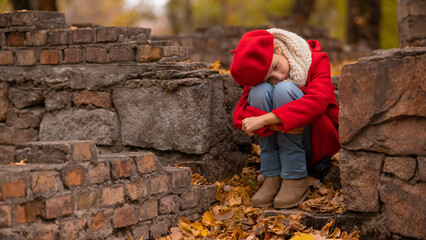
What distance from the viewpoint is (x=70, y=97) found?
3.65m

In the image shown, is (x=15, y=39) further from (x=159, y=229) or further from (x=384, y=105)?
(x=384, y=105)

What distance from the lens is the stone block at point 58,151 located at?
2.40 m

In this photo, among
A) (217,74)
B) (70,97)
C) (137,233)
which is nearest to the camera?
(137,233)

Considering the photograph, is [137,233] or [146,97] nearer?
[137,233]

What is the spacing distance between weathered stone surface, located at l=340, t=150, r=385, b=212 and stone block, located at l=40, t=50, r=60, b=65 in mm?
2196

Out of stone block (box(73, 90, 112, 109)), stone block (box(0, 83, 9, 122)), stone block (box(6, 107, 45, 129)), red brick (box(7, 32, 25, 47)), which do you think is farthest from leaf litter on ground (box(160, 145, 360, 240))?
red brick (box(7, 32, 25, 47))

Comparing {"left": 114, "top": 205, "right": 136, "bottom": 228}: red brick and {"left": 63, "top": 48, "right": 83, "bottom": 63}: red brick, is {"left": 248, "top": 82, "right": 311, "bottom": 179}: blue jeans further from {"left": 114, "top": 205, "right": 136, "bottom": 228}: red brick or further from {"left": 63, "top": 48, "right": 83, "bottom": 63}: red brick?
{"left": 63, "top": 48, "right": 83, "bottom": 63}: red brick

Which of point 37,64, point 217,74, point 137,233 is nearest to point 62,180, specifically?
point 137,233

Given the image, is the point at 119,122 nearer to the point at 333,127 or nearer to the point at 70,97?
the point at 70,97

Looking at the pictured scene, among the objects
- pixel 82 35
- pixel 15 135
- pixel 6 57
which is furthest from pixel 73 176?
pixel 6 57

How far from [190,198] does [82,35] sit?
1.46 m

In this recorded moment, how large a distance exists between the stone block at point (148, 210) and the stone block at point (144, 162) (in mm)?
176

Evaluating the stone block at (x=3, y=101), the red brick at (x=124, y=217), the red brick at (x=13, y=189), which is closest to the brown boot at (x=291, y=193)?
the red brick at (x=124, y=217)

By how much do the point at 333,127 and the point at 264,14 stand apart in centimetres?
1705
